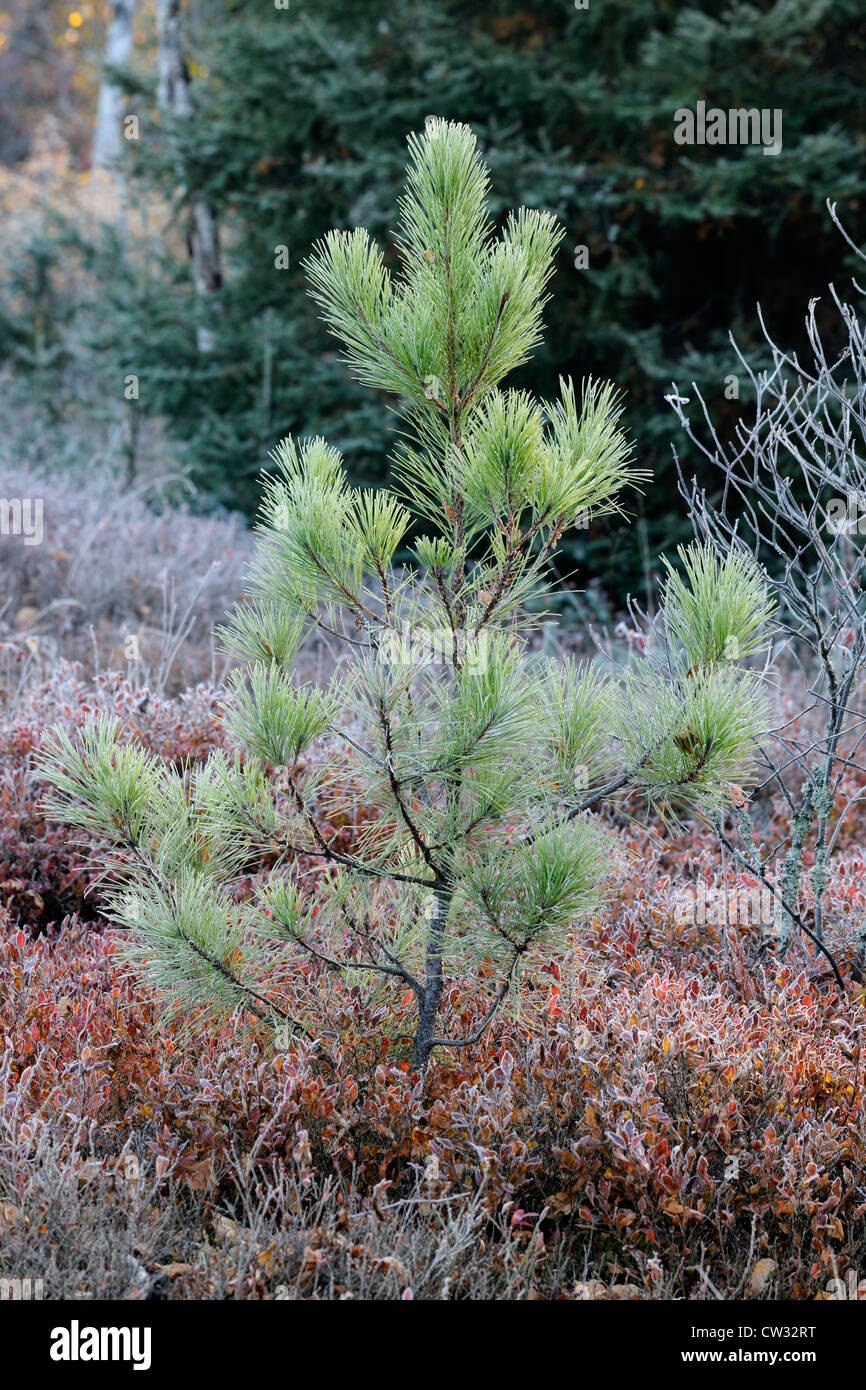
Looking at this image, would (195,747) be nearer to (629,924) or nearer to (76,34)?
(629,924)

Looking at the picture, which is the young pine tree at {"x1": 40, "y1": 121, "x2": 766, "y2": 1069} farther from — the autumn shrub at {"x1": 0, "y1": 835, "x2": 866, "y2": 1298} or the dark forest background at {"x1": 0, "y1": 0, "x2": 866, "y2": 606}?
the dark forest background at {"x1": 0, "y1": 0, "x2": 866, "y2": 606}

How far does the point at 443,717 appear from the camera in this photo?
2.31 metres

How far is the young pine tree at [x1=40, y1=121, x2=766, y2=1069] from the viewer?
230cm

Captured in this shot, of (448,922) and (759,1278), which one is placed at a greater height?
(448,922)

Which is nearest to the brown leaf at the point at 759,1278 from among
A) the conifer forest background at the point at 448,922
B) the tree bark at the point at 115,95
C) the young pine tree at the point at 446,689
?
the conifer forest background at the point at 448,922

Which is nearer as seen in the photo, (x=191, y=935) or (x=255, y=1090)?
(x=191, y=935)

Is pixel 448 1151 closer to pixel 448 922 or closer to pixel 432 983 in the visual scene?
pixel 432 983

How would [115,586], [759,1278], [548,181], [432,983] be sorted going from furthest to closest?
[548,181], [115,586], [432,983], [759,1278]

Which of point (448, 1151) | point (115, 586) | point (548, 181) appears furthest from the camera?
point (548, 181)

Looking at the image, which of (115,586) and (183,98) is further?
(183,98)

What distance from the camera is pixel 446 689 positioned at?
2.42 metres

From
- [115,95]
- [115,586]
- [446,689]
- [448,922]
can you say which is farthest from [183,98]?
[448,922]
